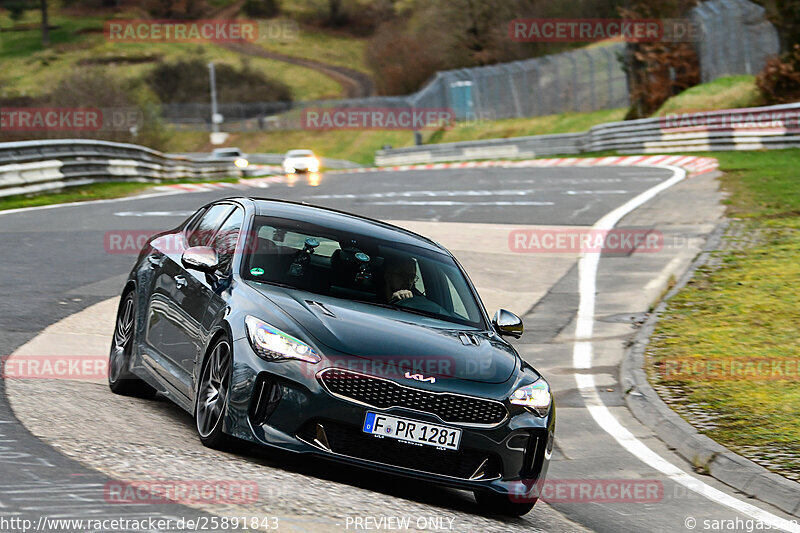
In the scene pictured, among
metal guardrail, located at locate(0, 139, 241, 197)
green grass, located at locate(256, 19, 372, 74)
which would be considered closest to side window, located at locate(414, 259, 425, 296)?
metal guardrail, located at locate(0, 139, 241, 197)

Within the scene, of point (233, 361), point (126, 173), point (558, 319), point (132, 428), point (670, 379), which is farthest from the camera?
point (126, 173)

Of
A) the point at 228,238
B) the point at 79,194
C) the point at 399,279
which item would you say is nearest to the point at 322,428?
the point at 399,279

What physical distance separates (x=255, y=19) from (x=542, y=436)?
521 feet

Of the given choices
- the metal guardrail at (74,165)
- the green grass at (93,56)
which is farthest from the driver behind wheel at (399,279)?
the green grass at (93,56)

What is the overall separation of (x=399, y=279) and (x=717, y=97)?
39.9 meters

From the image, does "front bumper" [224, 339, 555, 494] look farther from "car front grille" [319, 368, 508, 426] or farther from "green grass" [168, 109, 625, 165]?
"green grass" [168, 109, 625, 165]

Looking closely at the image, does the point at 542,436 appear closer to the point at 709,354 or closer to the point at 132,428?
the point at 132,428

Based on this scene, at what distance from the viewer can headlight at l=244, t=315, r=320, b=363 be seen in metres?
6.43

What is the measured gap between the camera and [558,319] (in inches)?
548

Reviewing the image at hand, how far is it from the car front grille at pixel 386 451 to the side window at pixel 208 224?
248 centimetres

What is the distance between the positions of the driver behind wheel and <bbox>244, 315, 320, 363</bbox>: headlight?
1.16 meters

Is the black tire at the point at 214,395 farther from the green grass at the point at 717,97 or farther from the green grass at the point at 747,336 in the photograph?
the green grass at the point at 717,97

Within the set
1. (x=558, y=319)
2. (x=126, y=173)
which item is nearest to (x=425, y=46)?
(x=126, y=173)

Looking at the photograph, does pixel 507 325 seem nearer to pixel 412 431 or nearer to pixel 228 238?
pixel 412 431
